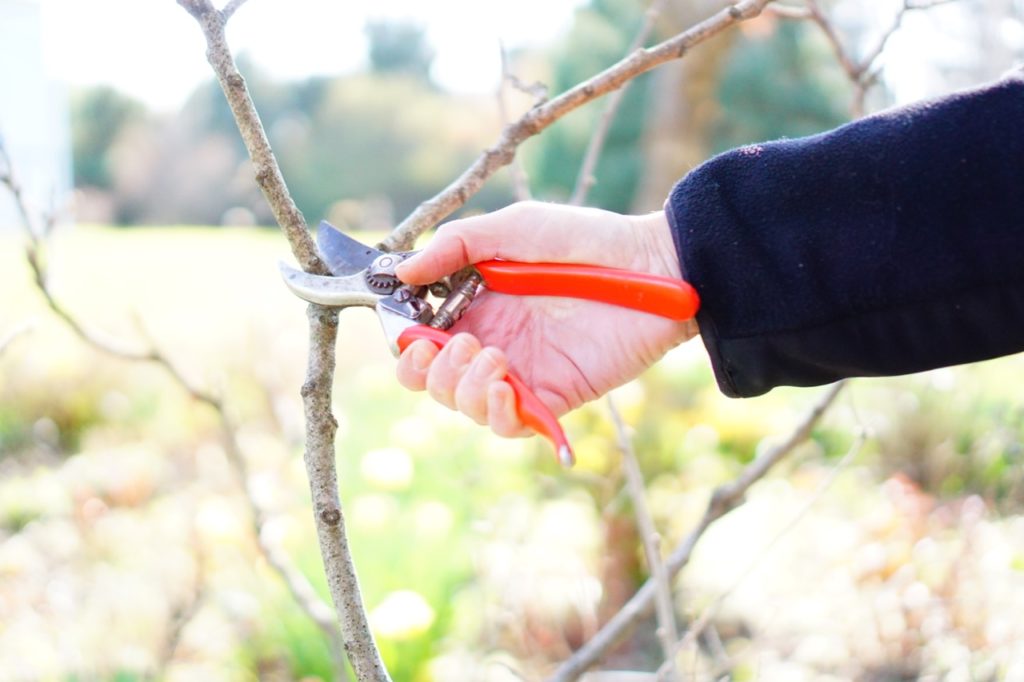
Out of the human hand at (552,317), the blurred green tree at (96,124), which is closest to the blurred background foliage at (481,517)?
the human hand at (552,317)

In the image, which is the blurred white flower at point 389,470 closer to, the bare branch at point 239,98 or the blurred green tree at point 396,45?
the bare branch at point 239,98

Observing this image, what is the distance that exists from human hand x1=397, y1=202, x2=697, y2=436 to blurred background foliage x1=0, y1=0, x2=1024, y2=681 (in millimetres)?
437

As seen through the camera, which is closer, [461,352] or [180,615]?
[461,352]

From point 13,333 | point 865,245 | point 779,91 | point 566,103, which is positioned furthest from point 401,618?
point 779,91

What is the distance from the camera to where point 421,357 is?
1.15m

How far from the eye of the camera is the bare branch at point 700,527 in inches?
59.9

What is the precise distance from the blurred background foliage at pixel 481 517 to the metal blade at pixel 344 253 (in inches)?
22.6

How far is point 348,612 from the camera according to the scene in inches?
37.7

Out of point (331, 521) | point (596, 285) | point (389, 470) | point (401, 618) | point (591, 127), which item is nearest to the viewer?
point (331, 521)

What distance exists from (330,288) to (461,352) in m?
0.18

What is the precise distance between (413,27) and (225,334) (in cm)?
2972

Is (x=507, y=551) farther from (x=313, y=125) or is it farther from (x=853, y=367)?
(x=313, y=125)

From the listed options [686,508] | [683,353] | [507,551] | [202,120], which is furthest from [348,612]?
[202,120]

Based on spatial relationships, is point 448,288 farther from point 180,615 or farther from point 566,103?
point 180,615
